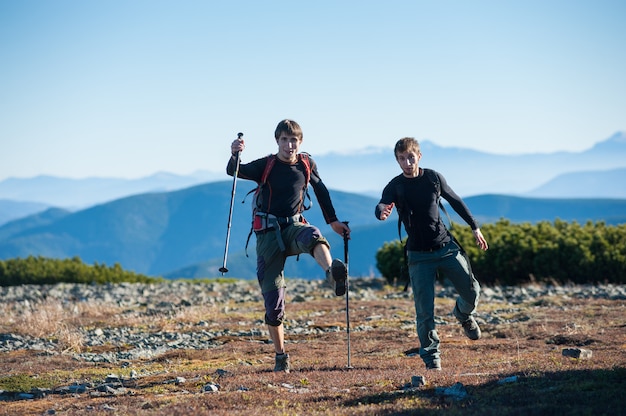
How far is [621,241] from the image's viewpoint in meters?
23.5

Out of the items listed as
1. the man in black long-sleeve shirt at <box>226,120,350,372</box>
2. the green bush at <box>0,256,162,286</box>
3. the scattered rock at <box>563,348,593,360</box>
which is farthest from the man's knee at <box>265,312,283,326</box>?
the green bush at <box>0,256,162,286</box>

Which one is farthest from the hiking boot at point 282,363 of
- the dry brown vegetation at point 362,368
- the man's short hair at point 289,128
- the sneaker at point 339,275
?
the man's short hair at point 289,128

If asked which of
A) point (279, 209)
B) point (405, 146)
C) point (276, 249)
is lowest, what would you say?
point (276, 249)

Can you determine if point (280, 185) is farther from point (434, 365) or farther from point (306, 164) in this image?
point (434, 365)

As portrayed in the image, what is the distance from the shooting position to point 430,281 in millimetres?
10156

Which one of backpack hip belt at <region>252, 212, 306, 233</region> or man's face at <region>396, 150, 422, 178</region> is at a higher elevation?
man's face at <region>396, 150, 422, 178</region>

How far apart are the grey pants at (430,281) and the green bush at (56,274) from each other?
78.1 feet

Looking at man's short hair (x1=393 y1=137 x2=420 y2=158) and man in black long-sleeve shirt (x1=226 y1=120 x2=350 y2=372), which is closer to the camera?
man's short hair (x1=393 y1=137 x2=420 y2=158)

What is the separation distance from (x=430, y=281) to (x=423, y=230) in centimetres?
63

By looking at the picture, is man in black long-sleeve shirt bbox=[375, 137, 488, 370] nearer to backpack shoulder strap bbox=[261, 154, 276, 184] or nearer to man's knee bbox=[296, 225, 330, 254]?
man's knee bbox=[296, 225, 330, 254]

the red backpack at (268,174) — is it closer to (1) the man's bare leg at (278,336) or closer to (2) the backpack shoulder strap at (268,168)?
(2) the backpack shoulder strap at (268,168)

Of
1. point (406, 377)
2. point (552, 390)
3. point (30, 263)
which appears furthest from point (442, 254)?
point (30, 263)

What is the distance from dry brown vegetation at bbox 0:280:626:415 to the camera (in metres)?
7.88

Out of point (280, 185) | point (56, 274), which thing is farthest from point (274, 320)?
point (56, 274)
